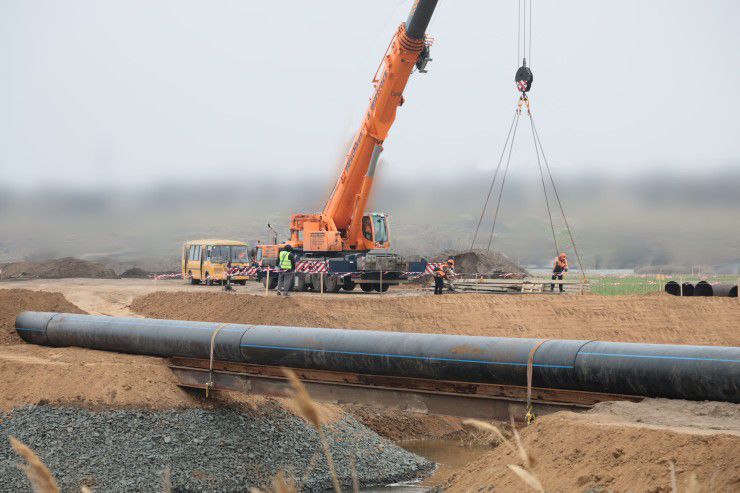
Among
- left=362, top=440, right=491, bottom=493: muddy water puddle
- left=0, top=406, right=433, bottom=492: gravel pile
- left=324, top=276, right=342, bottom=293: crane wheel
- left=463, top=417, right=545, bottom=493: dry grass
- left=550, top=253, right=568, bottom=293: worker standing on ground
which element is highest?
left=463, top=417, right=545, bottom=493: dry grass

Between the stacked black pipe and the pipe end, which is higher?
the stacked black pipe

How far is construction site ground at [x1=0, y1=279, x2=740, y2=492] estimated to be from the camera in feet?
28.6

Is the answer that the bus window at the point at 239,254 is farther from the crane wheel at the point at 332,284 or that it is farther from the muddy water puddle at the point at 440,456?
the muddy water puddle at the point at 440,456

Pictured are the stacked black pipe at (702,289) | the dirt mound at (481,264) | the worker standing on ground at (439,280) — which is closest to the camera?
the worker standing on ground at (439,280)

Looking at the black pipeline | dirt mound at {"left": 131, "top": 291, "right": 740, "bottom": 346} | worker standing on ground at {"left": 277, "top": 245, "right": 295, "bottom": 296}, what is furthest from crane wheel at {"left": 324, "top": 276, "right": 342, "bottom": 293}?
the black pipeline

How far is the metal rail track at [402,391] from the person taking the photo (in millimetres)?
11914

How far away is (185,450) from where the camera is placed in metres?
15.8

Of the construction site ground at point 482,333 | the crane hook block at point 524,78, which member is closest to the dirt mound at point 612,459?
the construction site ground at point 482,333

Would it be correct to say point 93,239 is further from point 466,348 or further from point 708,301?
point 466,348

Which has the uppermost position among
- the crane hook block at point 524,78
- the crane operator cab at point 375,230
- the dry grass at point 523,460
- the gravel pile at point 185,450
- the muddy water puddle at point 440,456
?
the crane hook block at point 524,78

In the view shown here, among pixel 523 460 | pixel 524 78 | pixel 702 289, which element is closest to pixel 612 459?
pixel 523 460

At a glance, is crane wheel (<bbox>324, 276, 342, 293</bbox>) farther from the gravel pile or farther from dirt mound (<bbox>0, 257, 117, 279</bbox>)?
dirt mound (<bbox>0, 257, 117, 279</bbox>)

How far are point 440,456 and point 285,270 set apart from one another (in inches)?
570

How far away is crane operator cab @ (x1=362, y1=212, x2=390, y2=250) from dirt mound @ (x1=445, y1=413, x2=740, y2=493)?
2235 centimetres
